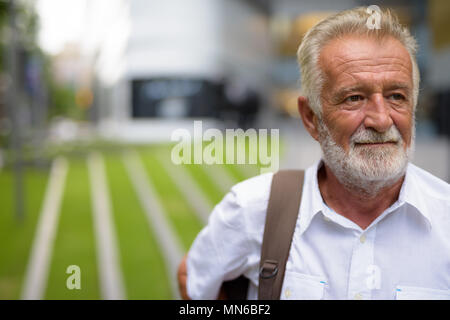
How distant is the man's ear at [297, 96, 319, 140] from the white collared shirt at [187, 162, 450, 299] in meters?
0.15

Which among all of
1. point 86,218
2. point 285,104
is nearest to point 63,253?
point 86,218

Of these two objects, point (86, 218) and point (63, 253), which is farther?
point (86, 218)

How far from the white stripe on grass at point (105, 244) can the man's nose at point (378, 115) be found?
11.6ft

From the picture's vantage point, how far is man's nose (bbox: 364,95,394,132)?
61.6 inches

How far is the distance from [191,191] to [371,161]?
787 centimetres

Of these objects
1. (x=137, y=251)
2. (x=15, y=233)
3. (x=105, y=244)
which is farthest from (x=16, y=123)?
(x=137, y=251)

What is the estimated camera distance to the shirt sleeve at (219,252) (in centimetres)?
181

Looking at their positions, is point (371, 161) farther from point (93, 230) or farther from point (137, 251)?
point (93, 230)

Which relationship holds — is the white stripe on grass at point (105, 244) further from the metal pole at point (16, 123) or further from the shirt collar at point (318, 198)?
the shirt collar at point (318, 198)

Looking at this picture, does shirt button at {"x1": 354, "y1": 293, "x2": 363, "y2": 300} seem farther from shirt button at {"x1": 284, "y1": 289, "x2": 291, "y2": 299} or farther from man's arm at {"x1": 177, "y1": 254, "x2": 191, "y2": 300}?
man's arm at {"x1": 177, "y1": 254, "x2": 191, "y2": 300}

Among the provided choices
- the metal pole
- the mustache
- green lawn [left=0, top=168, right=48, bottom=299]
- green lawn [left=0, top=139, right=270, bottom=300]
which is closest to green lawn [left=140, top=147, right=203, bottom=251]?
Answer: green lawn [left=0, top=139, right=270, bottom=300]

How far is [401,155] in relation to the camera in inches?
63.7

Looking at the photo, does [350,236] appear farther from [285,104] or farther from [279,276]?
[285,104]

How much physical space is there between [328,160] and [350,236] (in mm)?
257
